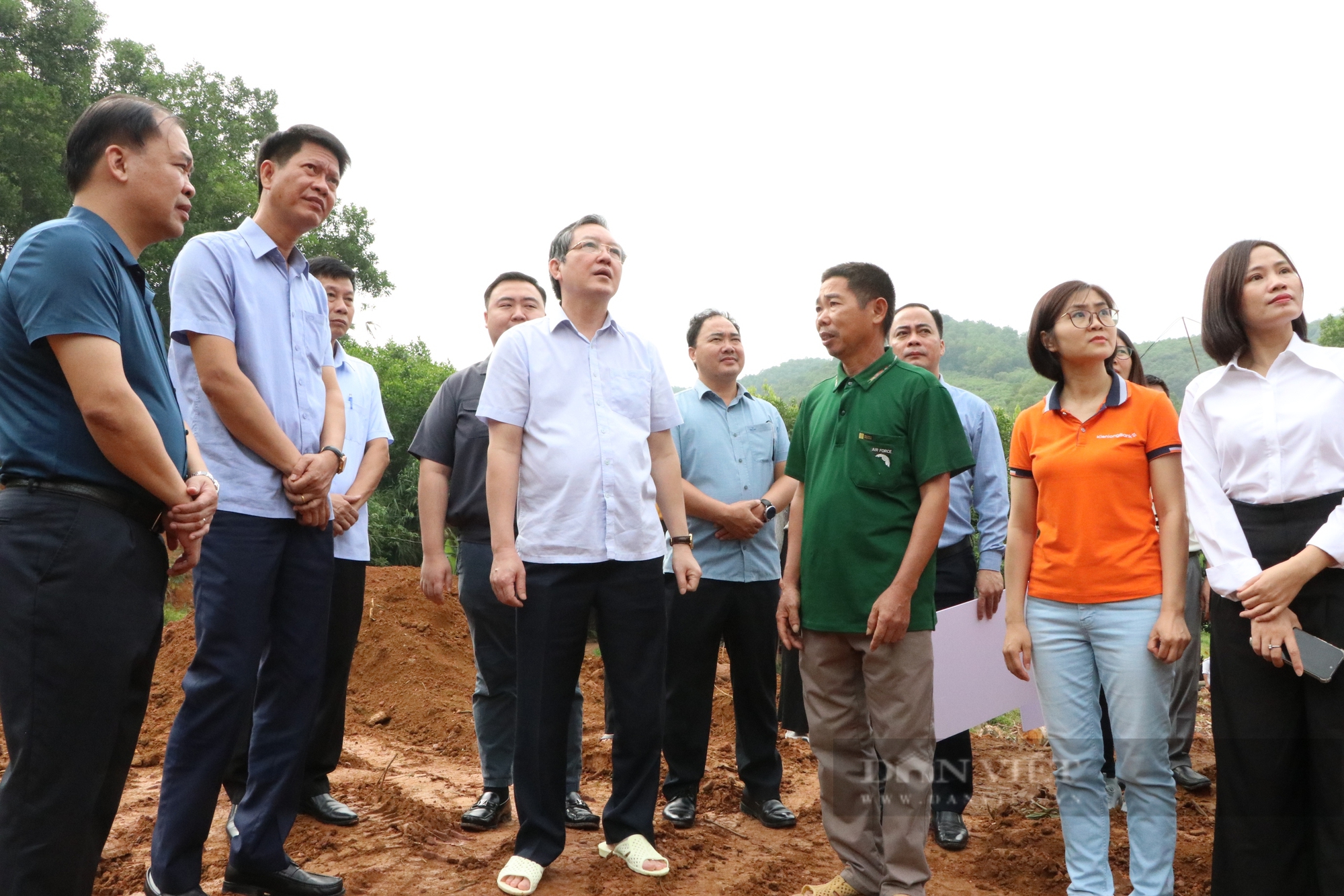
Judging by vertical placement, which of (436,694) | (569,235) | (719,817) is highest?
(569,235)

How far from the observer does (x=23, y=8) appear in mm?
17469

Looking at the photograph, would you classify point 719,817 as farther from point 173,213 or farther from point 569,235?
point 173,213

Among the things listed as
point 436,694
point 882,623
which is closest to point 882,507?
point 882,623

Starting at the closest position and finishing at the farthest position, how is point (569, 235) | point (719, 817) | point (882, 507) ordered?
point (882, 507) → point (569, 235) → point (719, 817)

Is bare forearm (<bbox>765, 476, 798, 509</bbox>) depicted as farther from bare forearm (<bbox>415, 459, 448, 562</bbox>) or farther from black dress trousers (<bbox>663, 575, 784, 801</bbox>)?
bare forearm (<bbox>415, 459, 448, 562</bbox>)

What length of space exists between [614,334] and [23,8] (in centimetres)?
1970

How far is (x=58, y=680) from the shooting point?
83.2 inches

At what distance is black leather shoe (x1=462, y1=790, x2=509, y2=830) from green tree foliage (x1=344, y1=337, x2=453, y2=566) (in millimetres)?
6572

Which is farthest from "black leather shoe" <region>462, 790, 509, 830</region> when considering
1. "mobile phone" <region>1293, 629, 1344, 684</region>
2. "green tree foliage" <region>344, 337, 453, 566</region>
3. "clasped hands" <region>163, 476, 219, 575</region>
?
"green tree foliage" <region>344, 337, 453, 566</region>

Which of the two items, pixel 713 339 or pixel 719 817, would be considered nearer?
pixel 719 817

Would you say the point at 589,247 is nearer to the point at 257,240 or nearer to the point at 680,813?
the point at 257,240

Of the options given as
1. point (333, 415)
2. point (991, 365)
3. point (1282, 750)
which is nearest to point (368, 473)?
point (333, 415)

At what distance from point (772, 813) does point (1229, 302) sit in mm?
2692

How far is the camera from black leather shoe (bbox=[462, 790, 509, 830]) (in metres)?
3.91
